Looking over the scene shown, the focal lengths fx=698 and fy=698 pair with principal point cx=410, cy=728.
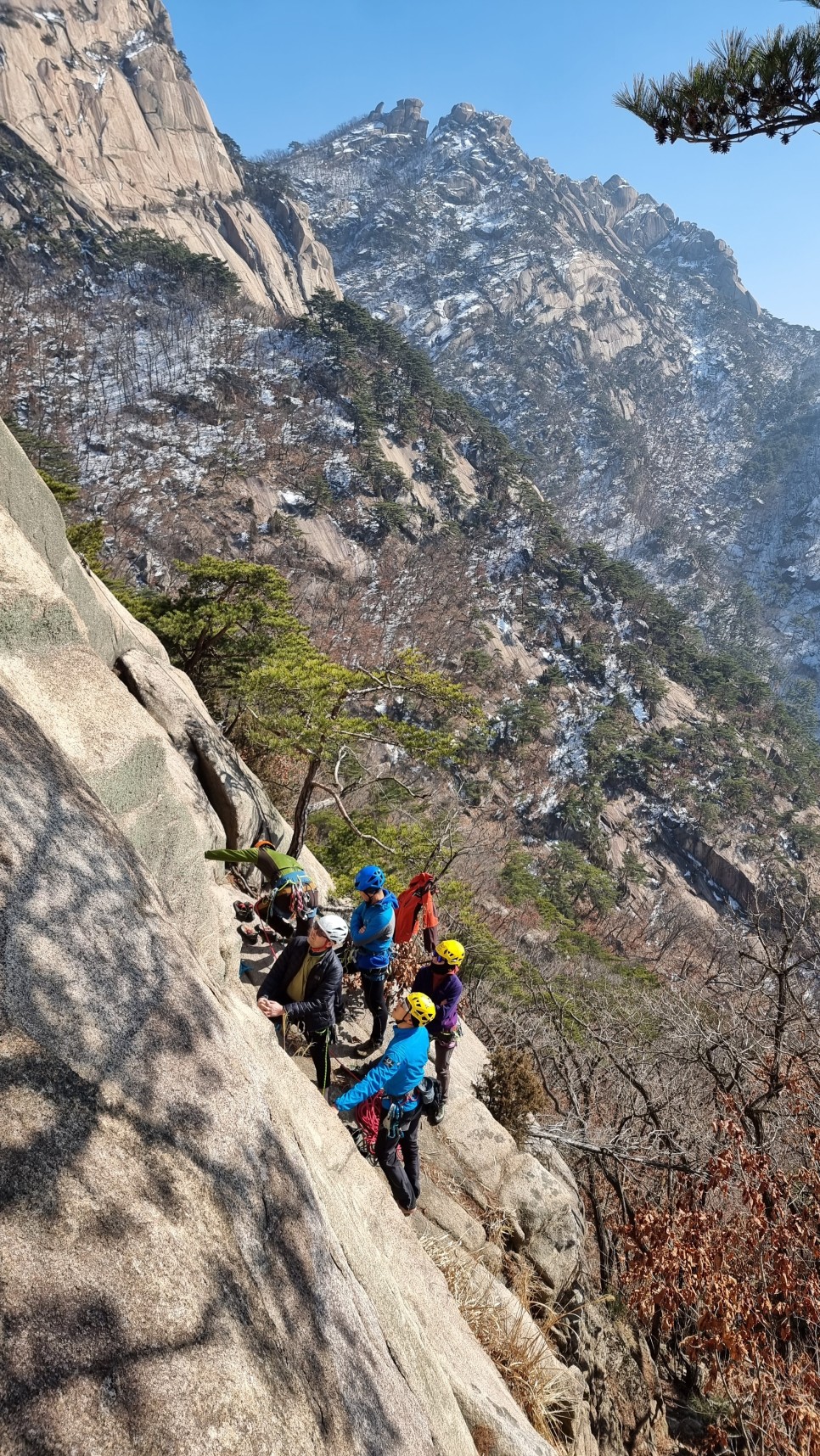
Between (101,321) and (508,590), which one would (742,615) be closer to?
(508,590)

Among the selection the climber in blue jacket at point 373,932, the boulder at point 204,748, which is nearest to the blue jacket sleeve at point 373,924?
the climber in blue jacket at point 373,932

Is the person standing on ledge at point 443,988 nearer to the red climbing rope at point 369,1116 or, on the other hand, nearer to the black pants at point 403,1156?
the black pants at point 403,1156

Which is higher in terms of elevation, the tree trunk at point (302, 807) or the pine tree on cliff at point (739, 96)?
the pine tree on cliff at point (739, 96)

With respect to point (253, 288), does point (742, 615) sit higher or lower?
higher

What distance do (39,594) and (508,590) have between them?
55.5 meters

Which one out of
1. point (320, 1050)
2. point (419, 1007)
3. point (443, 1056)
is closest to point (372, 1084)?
point (419, 1007)

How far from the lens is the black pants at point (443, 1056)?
5.82m

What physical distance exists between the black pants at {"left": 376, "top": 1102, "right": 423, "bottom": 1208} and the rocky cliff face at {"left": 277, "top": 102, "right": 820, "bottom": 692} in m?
101

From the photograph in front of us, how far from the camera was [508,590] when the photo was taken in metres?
58.3

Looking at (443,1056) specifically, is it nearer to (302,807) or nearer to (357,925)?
(357,925)

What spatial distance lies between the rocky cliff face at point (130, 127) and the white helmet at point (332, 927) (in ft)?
236

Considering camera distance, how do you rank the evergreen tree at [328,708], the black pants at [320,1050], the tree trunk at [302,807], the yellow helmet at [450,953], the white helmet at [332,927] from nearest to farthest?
the white helmet at [332,927]
the black pants at [320,1050]
the yellow helmet at [450,953]
the evergreen tree at [328,708]
the tree trunk at [302,807]

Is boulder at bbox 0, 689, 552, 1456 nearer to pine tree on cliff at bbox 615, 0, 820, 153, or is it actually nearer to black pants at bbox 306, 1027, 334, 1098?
black pants at bbox 306, 1027, 334, 1098

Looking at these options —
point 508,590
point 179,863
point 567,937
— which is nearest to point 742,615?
point 508,590
